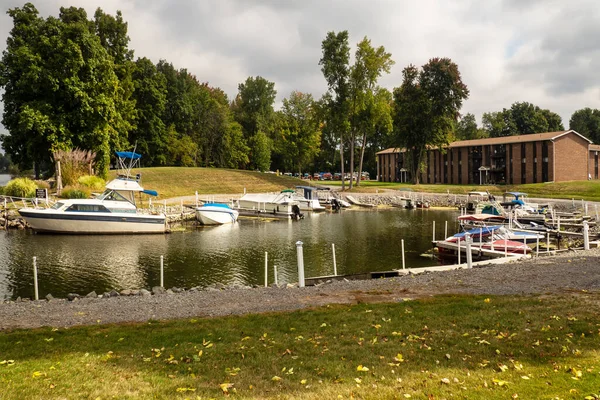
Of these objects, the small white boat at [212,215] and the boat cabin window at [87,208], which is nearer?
the boat cabin window at [87,208]

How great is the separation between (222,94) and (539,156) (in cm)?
6955

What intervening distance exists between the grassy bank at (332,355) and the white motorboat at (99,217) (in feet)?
85.3

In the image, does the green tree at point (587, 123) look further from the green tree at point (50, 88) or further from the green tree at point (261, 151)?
the green tree at point (50, 88)

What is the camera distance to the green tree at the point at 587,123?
109 m

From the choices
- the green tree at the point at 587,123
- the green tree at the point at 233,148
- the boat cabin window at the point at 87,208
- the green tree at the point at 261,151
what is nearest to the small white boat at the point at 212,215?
the boat cabin window at the point at 87,208

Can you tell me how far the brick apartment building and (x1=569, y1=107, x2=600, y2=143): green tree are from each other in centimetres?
3454

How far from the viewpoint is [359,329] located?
9.09 meters

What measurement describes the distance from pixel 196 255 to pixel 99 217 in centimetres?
1209

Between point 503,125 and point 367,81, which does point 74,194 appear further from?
point 503,125

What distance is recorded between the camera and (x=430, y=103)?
76688 millimetres

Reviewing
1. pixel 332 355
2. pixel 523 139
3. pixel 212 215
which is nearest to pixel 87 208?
pixel 212 215

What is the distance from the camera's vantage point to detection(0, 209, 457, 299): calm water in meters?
20.1

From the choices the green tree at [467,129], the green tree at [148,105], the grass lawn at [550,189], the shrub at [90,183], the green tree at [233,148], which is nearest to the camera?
the shrub at [90,183]

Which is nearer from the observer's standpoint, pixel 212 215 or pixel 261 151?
pixel 212 215
